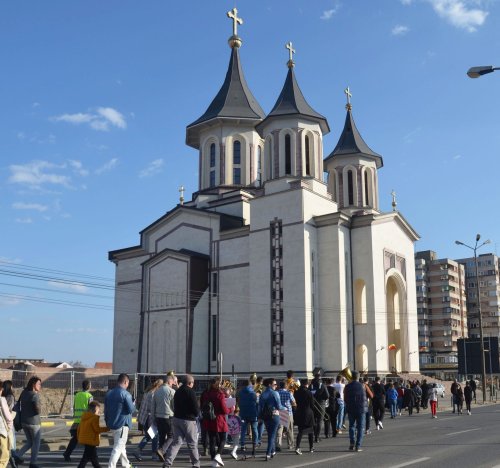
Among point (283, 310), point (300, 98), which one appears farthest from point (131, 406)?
point (300, 98)

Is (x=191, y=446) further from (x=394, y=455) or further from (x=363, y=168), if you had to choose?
(x=363, y=168)

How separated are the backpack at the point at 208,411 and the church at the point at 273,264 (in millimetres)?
22909

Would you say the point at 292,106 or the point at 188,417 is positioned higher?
the point at 292,106

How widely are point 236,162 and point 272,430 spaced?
111 ft

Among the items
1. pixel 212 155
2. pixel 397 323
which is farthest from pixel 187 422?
pixel 212 155

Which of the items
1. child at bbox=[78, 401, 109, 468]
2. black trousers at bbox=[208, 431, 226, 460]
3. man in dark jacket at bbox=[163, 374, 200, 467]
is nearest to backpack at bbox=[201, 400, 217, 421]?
black trousers at bbox=[208, 431, 226, 460]

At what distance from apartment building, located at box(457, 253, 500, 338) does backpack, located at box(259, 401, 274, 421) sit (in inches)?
3205

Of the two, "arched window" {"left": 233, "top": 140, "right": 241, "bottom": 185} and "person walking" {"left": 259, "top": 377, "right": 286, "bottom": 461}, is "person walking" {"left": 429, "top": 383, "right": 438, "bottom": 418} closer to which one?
"person walking" {"left": 259, "top": 377, "right": 286, "bottom": 461}

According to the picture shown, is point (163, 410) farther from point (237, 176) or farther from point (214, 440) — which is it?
point (237, 176)

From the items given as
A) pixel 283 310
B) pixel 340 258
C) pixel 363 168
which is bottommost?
pixel 283 310

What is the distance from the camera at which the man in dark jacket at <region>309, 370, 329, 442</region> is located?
1498 cm

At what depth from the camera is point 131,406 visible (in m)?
10.1

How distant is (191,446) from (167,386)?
1.65m

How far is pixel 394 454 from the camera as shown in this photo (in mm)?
A: 11961
